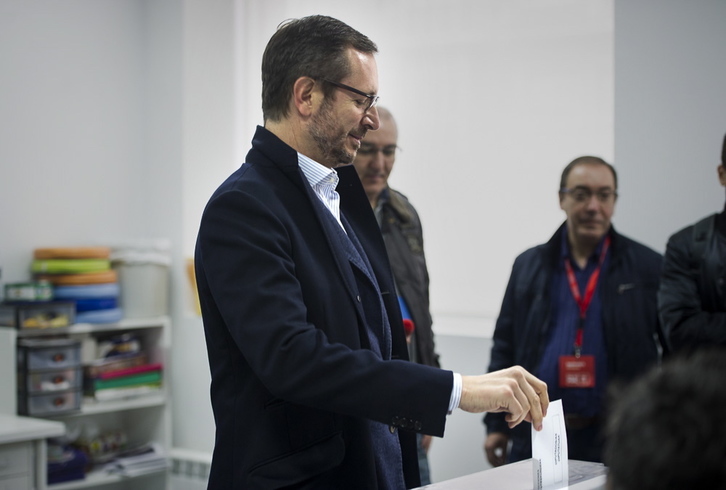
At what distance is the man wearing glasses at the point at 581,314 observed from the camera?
248 centimetres

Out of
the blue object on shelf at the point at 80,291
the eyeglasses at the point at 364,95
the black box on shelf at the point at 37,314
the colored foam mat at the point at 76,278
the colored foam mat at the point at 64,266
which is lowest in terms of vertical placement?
the black box on shelf at the point at 37,314

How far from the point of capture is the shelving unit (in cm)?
372

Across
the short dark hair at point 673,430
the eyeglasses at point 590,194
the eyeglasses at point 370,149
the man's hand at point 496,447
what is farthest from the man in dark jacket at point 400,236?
the short dark hair at point 673,430

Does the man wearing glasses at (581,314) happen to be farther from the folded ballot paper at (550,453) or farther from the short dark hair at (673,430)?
the short dark hair at (673,430)

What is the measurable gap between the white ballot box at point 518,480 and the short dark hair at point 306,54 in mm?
730

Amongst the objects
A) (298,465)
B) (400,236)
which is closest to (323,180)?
(298,465)

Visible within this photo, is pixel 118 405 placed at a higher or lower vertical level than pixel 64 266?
lower

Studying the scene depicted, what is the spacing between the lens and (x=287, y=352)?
120 centimetres

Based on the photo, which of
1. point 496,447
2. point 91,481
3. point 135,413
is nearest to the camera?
point 496,447

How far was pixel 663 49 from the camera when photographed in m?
2.87

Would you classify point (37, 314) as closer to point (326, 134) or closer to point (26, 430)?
point (26, 430)

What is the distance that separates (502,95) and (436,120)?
36 cm

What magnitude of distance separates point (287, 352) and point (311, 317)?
0.14 meters

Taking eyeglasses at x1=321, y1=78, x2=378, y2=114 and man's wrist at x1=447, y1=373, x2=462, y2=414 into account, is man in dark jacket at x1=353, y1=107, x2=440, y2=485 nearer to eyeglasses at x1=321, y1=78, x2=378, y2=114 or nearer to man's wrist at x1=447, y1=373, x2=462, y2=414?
eyeglasses at x1=321, y1=78, x2=378, y2=114
